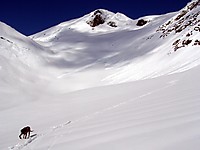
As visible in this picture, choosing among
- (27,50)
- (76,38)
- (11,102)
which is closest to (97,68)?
(27,50)

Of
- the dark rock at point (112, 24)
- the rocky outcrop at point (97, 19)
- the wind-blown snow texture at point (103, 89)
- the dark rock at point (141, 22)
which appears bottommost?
the wind-blown snow texture at point (103, 89)

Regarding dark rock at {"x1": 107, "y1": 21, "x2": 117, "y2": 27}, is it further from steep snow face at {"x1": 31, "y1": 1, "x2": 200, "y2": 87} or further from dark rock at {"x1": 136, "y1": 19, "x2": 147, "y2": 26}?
dark rock at {"x1": 136, "y1": 19, "x2": 147, "y2": 26}

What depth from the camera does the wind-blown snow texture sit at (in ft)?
12.5

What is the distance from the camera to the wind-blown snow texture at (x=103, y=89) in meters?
3.81

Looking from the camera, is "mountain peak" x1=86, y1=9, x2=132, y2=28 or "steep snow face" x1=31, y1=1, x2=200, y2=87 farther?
"mountain peak" x1=86, y1=9, x2=132, y2=28

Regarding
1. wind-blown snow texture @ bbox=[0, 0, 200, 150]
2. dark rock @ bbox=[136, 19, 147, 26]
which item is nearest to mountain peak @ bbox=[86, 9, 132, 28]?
wind-blown snow texture @ bbox=[0, 0, 200, 150]

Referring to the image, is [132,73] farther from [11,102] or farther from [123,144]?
[123,144]

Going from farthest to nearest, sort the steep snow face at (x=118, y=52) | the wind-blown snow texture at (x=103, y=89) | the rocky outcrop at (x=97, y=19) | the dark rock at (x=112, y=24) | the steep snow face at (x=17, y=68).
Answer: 1. the rocky outcrop at (x=97, y=19)
2. the dark rock at (x=112, y=24)
3. the steep snow face at (x=118, y=52)
4. the steep snow face at (x=17, y=68)
5. the wind-blown snow texture at (x=103, y=89)

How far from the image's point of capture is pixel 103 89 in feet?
47.6

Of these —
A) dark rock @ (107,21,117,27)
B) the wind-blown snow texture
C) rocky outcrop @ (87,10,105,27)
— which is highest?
rocky outcrop @ (87,10,105,27)

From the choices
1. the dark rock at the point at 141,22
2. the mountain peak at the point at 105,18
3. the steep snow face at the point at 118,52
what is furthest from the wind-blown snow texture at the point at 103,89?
the mountain peak at the point at 105,18

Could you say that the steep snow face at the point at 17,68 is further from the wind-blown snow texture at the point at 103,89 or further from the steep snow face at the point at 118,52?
the steep snow face at the point at 118,52

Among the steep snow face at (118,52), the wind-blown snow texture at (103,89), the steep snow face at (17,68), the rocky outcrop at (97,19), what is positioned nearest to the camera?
the wind-blown snow texture at (103,89)

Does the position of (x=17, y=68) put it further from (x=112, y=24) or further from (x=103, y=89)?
(x=112, y=24)
